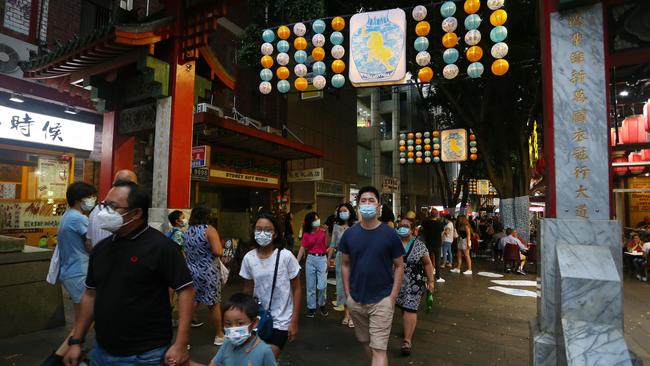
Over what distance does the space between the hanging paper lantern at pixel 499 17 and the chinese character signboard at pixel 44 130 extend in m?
9.63

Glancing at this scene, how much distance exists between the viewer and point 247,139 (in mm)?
12203

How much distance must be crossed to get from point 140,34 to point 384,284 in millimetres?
5604

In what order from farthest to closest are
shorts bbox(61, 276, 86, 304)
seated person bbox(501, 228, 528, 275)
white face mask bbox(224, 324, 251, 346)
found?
seated person bbox(501, 228, 528, 275)
shorts bbox(61, 276, 86, 304)
white face mask bbox(224, 324, 251, 346)

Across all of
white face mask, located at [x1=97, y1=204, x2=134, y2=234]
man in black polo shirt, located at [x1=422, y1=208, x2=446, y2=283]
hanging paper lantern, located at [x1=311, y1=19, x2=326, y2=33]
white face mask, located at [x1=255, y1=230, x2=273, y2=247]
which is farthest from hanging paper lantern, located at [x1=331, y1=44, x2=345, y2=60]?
white face mask, located at [x1=97, y1=204, x2=134, y2=234]

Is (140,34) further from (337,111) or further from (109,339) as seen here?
(337,111)

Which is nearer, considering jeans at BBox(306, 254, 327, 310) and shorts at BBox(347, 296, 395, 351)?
shorts at BBox(347, 296, 395, 351)

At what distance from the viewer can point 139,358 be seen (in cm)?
229

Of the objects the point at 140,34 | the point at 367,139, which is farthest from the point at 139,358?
the point at 367,139

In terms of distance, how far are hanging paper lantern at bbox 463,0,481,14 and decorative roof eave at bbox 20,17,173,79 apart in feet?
19.1

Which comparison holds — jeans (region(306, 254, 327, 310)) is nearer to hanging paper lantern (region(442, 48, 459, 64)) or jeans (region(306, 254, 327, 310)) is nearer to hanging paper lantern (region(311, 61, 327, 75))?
hanging paper lantern (region(311, 61, 327, 75))

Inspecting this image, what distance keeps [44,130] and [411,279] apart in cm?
836

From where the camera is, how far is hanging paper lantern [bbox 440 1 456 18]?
8.30m

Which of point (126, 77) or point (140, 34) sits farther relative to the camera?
point (126, 77)

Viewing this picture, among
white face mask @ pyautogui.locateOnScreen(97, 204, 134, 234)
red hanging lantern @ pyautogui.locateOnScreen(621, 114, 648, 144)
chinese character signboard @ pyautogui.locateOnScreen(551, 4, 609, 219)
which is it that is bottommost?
white face mask @ pyautogui.locateOnScreen(97, 204, 134, 234)
